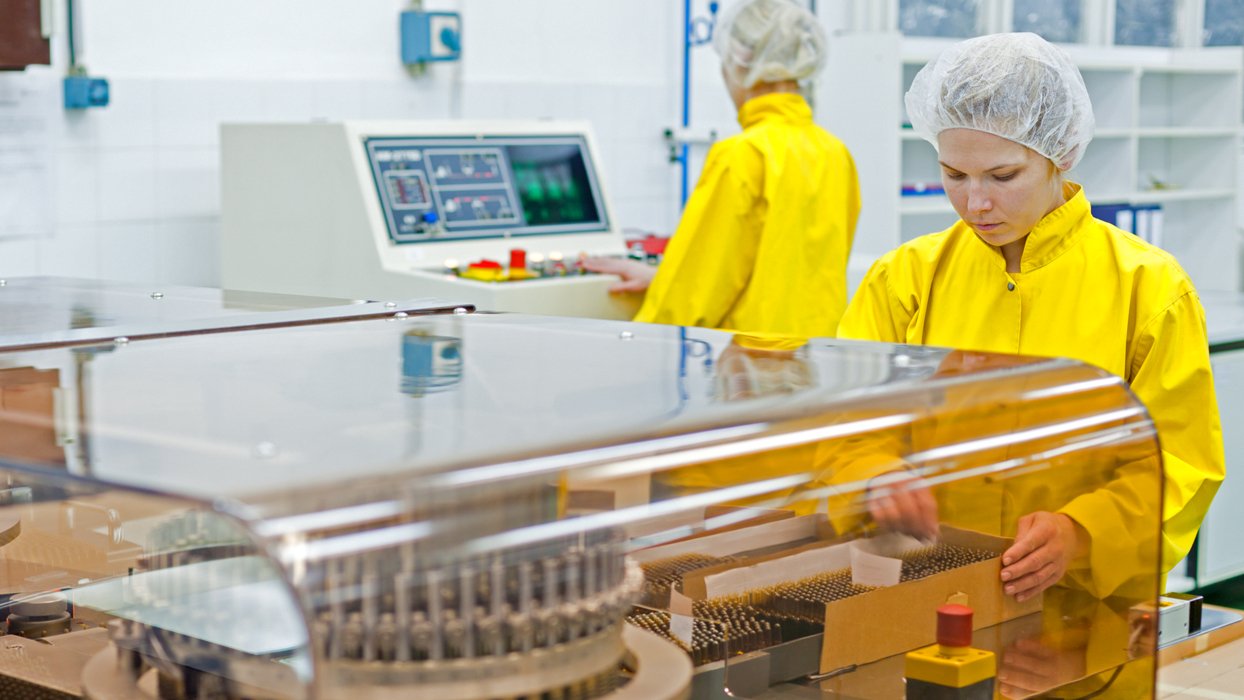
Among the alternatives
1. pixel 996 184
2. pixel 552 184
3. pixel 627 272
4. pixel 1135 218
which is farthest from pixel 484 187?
pixel 1135 218

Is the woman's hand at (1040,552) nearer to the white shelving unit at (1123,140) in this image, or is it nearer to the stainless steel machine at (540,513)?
the stainless steel machine at (540,513)

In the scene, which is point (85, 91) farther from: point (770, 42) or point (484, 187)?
point (770, 42)

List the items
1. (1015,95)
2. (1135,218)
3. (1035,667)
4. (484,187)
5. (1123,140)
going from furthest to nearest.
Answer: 1. (1123,140)
2. (1135,218)
3. (484,187)
4. (1015,95)
5. (1035,667)

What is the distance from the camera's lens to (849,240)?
3189mm

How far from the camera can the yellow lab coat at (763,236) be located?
2.93m

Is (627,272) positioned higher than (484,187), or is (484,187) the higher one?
(484,187)

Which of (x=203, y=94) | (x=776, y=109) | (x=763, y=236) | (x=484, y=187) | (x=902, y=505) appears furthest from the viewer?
(x=203, y=94)

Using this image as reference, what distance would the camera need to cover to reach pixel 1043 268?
1693mm

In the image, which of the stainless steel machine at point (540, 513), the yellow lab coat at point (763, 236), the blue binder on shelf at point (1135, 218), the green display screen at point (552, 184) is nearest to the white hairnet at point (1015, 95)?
the stainless steel machine at point (540, 513)

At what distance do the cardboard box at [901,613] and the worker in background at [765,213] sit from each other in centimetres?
172

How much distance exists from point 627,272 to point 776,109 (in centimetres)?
47

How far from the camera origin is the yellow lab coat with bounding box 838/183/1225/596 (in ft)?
5.19

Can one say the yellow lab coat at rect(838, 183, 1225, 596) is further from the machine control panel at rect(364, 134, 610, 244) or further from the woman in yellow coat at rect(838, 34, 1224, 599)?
the machine control panel at rect(364, 134, 610, 244)

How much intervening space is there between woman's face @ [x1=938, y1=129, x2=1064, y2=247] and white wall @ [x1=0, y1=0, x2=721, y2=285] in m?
2.25
